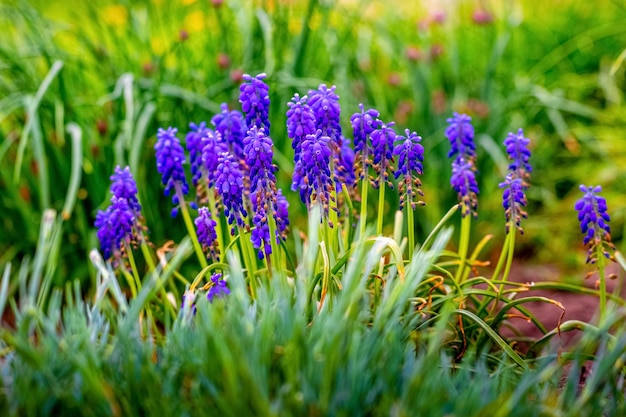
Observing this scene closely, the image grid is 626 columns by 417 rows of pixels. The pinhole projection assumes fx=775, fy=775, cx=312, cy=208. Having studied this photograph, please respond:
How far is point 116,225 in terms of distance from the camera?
2.53 meters

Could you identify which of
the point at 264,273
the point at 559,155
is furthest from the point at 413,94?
the point at 264,273

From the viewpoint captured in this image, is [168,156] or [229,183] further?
[168,156]

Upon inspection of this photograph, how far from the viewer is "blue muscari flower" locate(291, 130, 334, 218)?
2.25 meters

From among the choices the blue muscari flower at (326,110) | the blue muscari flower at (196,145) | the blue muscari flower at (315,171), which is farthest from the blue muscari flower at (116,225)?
the blue muscari flower at (326,110)

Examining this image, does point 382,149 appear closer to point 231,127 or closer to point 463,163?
point 463,163

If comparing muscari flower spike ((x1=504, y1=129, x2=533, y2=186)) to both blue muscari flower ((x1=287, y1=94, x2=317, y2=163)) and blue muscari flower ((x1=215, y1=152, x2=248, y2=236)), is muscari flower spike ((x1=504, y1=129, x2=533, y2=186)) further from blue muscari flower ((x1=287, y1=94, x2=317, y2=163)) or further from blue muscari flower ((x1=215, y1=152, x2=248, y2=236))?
blue muscari flower ((x1=215, y1=152, x2=248, y2=236))

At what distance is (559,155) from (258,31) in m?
2.06

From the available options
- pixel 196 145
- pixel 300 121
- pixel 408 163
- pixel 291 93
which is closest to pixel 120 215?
pixel 196 145

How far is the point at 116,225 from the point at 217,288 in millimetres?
409

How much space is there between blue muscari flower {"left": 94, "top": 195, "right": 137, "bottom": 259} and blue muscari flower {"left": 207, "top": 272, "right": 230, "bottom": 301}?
351mm

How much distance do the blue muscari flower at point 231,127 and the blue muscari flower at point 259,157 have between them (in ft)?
0.78

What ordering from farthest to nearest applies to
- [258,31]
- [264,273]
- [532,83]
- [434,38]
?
1. [434,38]
2. [532,83]
3. [258,31]
4. [264,273]

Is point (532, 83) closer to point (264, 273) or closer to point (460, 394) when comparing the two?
point (264, 273)

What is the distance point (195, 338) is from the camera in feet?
6.26
